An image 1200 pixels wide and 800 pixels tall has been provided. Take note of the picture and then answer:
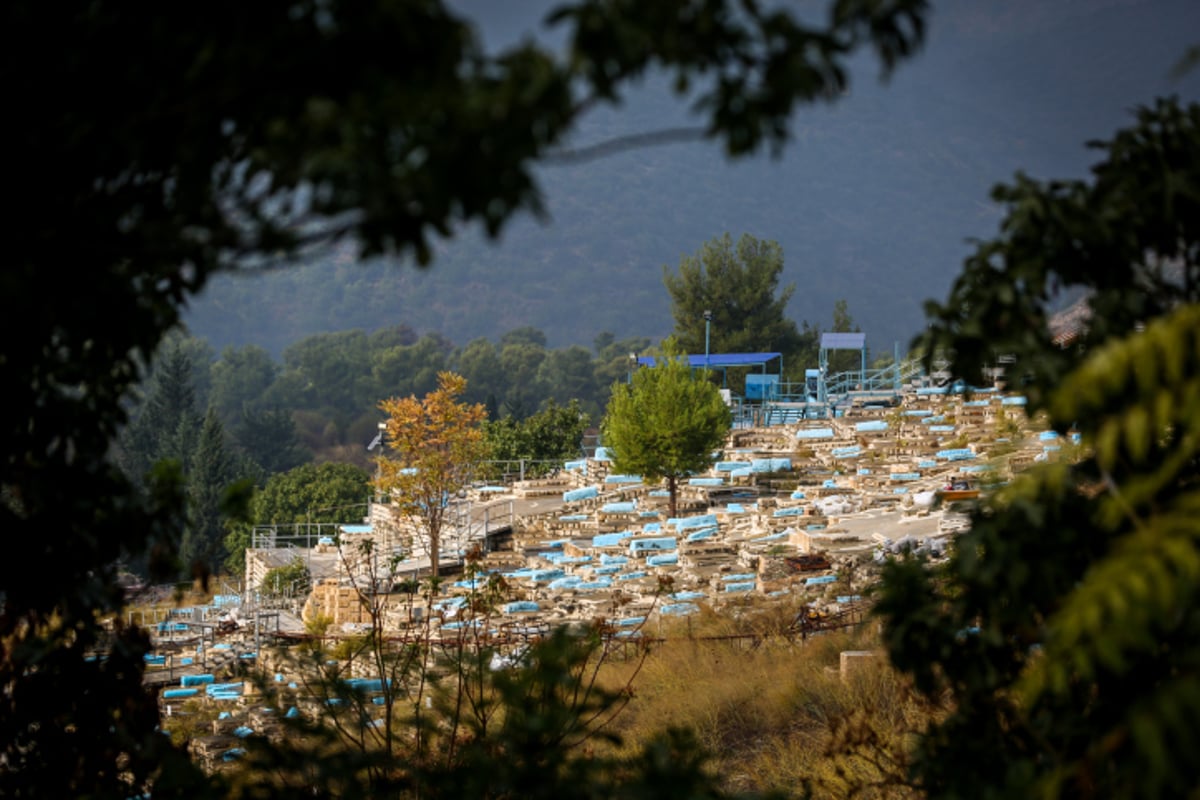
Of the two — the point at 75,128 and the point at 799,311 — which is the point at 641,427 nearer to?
the point at 75,128

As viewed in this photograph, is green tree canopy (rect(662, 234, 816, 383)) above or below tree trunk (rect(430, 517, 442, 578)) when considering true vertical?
above

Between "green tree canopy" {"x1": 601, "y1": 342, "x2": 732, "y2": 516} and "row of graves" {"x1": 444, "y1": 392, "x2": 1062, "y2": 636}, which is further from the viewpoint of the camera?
"green tree canopy" {"x1": 601, "y1": 342, "x2": 732, "y2": 516}

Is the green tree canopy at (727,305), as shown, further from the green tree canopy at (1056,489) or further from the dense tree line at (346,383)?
the green tree canopy at (1056,489)

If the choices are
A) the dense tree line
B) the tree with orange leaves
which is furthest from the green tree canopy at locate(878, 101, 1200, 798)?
the dense tree line

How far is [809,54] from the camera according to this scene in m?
2.00

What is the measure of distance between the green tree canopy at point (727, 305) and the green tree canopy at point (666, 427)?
85.7ft

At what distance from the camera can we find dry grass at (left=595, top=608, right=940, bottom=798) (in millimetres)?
5469

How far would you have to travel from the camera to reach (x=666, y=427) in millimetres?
24109

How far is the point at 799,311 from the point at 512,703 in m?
181

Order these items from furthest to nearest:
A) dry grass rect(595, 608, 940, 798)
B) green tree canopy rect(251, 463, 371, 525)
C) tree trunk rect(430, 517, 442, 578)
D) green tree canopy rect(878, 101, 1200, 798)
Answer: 1. green tree canopy rect(251, 463, 371, 525)
2. tree trunk rect(430, 517, 442, 578)
3. dry grass rect(595, 608, 940, 798)
4. green tree canopy rect(878, 101, 1200, 798)

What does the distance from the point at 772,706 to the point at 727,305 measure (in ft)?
151

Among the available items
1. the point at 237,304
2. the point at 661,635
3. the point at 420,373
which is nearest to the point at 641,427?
the point at 661,635

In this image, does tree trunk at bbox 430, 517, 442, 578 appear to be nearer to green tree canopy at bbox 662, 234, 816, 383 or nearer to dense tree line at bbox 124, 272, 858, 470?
green tree canopy at bbox 662, 234, 816, 383

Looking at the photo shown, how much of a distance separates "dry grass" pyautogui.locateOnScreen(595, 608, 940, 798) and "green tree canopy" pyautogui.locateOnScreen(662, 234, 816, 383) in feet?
139
